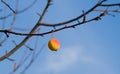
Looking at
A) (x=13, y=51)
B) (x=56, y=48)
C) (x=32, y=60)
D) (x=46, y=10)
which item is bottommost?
(x=32, y=60)

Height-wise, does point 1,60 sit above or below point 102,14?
below

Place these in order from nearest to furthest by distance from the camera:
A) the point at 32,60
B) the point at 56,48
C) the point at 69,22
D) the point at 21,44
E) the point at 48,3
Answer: the point at 69,22, the point at 48,3, the point at 21,44, the point at 56,48, the point at 32,60

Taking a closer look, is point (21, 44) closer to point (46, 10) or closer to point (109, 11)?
point (46, 10)

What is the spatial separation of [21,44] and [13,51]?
12cm

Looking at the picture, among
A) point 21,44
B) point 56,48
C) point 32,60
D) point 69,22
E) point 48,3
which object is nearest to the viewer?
point 69,22

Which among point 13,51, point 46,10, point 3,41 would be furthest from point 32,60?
point 46,10

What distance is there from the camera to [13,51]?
292 centimetres

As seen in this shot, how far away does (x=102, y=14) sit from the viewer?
7.64ft

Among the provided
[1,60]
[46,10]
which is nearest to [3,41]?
[1,60]

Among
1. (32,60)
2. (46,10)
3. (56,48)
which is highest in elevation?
(46,10)

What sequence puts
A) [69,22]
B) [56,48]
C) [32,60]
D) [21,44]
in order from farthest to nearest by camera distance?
[32,60], [56,48], [21,44], [69,22]

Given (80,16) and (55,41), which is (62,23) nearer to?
(80,16)

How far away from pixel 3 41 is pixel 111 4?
1515 mm

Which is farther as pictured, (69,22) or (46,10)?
(46,10)
